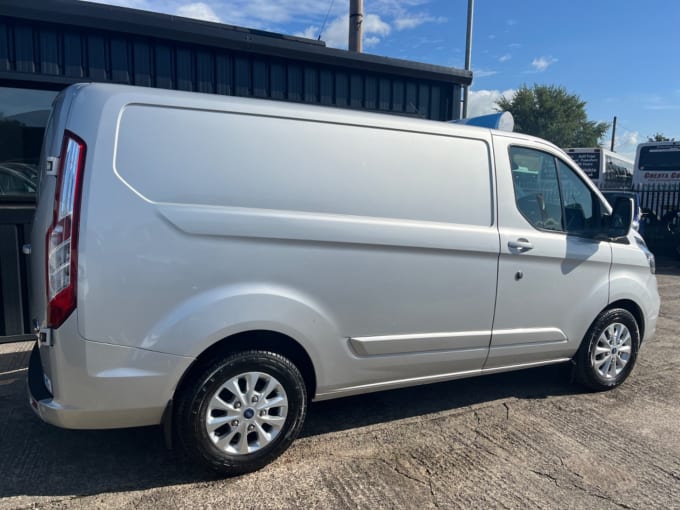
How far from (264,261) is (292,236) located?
0.21 meters

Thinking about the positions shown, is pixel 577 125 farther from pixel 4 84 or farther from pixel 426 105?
pixel 4 84

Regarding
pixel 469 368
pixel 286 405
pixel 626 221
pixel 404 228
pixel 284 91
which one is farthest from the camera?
pixel 284 91

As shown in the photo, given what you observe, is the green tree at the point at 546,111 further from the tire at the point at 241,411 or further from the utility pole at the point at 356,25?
the tire at the point at 241,411

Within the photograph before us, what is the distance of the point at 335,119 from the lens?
3.22 metres

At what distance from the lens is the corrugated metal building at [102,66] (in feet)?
17.8

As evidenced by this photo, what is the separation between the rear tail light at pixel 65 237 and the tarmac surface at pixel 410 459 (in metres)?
1.03

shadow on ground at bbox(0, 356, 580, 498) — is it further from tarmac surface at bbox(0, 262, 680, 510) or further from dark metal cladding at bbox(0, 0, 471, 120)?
dark metal cladding at bbox(0, 0, 471, 120)

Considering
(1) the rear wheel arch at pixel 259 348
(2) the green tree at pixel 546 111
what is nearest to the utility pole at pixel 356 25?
(1) the rear wheel arch at pixel 259 348

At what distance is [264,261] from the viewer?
9.62 feet

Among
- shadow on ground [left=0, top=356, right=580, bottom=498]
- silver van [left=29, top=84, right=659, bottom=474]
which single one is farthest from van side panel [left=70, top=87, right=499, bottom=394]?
shadow on ground [left=0, top=356, right=580, bottom=498]

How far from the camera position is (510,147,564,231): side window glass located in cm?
390

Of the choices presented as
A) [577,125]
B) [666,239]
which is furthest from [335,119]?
[577,125]

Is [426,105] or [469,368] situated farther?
[426,105]

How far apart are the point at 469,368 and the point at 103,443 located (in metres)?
2.47
